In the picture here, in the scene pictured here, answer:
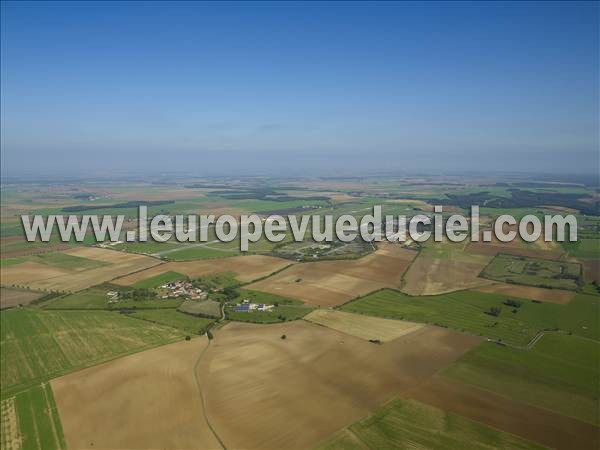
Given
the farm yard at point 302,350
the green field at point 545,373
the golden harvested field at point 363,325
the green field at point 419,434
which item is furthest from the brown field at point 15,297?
the green field at point 545,373

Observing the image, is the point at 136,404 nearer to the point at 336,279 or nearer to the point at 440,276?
the point at 336,279

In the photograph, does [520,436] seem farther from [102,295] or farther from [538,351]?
[102,295]

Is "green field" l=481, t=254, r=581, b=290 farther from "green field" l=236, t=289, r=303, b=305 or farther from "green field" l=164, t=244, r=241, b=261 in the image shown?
"green field" l=164, t=244, r=241, b=261

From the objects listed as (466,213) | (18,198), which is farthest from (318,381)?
(18,198)

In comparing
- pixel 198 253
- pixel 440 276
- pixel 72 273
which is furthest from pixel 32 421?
pixel 440 276

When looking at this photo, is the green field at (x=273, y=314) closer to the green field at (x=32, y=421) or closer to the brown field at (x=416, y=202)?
the green field at (x=32, y=421)

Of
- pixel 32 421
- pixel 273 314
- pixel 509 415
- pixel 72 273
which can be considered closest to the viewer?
pixel 509 415
